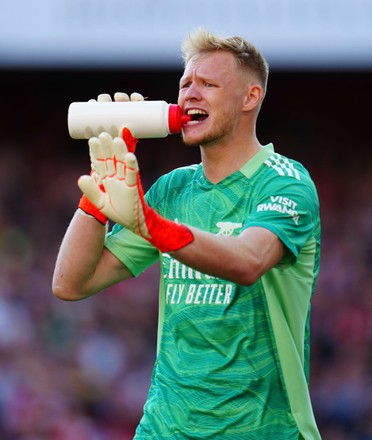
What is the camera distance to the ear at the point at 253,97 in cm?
419

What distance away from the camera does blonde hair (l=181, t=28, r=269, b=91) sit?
4168 mm

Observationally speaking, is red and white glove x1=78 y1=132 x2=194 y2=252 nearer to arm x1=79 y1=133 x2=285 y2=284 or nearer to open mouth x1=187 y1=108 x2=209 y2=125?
arm x1=79 y1=133 x2=285 y2=284

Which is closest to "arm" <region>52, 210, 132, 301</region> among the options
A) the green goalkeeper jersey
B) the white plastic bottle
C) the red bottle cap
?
the green goalkeeper jersey

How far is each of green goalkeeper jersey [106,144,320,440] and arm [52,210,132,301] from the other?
0.27 metres

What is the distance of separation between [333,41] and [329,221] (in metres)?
2.75

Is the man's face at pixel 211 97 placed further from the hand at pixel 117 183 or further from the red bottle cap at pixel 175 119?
the hand at pixel 117 183

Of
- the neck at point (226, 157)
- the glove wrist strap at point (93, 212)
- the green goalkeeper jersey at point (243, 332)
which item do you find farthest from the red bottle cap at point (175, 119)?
the glove wrist strap at point (93, 212)

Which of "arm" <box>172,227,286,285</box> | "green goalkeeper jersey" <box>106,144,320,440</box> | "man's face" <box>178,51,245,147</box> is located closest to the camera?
"arm" <box>172,227,286,285</box>

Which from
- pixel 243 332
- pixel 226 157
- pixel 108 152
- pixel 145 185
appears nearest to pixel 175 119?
pixel 226 157

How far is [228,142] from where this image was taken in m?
4.14

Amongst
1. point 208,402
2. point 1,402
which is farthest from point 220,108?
point 1,402

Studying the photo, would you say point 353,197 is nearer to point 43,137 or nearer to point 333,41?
point 333,41

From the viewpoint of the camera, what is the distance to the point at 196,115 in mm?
4078

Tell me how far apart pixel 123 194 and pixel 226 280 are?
57 cm
